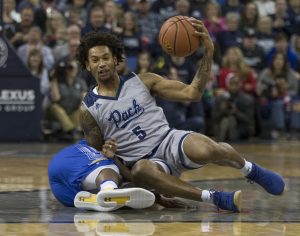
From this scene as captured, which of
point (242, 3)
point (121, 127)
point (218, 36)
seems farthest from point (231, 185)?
point (242, 3)

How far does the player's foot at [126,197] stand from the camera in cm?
628

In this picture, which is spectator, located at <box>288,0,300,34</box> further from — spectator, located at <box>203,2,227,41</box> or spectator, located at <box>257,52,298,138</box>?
spectator, located at <box>257,52,298,138</box>

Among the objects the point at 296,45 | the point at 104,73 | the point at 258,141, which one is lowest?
the point at 258,141

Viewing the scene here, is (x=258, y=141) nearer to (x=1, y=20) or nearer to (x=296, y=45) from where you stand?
(x=296, y=45)

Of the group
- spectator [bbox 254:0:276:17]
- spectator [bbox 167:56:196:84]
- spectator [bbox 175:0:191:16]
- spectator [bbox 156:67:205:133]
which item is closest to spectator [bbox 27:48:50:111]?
spectator [bbox 156:67:205:133]

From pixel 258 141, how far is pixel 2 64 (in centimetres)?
426

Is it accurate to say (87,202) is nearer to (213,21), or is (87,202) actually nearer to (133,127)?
(133,127)

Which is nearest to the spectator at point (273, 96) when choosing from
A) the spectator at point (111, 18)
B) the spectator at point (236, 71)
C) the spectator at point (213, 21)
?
the spectator at point (236, 71)

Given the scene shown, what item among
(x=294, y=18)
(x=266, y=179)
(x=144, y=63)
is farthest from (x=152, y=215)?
(x=294, y=18)

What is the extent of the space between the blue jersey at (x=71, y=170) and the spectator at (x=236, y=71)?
7934mm

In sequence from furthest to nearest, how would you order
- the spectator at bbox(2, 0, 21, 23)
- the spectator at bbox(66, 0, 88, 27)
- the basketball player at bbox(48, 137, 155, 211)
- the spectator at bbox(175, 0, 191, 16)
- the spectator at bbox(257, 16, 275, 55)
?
the spectator at bbox(257, 16, 275, 55) → the spectator at bbox(175, 0, 191, 16) → the spectator at bbox(66, 0, 88, 27) → the spectator at bbox(2, 0, 21, 23) → the basketball player at bbox(48, 137, 155, 211)

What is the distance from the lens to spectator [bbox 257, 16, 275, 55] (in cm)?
1619

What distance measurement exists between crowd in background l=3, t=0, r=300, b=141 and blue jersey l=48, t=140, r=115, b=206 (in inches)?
228

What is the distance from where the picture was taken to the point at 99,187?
668 cm
